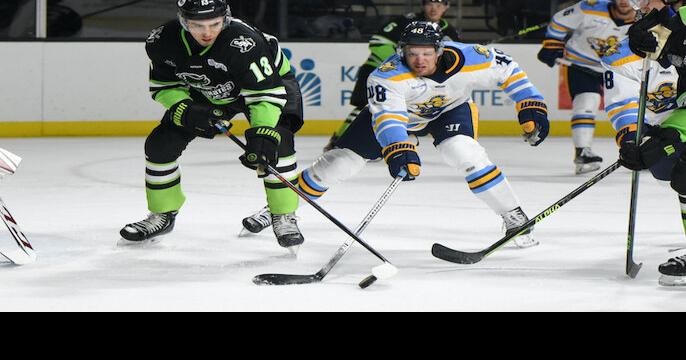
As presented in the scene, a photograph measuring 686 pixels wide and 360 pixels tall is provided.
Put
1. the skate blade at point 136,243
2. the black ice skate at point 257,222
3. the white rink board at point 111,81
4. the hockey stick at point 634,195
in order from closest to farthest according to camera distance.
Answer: the hockey stick at point 634,195 → the skate blade at point 136,243 → the black ice skate at point 257,222 → the white rink board at point 111,81

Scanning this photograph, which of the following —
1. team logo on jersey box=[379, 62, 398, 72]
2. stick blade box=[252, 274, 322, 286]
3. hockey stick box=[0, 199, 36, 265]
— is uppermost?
team logo on jersey box=[379, 62, 398, 72]

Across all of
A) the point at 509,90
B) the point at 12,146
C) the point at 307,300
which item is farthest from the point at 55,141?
the point at 307,300

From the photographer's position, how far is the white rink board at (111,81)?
8016 millimetres

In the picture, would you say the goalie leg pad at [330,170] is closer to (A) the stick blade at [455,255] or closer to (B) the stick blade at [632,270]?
(A) the stick blade at [455,255]

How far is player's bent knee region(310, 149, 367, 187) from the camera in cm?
432

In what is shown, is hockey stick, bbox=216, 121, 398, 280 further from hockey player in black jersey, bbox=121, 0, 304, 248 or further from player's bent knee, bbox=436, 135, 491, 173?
player's bent knee, bbox=436, 135, 491, 173

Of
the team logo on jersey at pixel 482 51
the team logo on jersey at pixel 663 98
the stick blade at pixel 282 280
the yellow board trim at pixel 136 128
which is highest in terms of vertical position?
the team logo on jersey at pixel 482 51

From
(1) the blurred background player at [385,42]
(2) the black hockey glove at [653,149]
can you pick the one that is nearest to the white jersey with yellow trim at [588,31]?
(1) the blurred background player at [385,42]

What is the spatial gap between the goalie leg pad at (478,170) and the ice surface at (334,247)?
21 cm

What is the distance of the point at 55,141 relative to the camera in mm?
7977

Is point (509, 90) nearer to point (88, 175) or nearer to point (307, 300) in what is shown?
point (307, 300)

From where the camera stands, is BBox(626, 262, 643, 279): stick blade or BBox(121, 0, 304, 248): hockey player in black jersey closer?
BBox(626, 262, 643, 279): stick blade

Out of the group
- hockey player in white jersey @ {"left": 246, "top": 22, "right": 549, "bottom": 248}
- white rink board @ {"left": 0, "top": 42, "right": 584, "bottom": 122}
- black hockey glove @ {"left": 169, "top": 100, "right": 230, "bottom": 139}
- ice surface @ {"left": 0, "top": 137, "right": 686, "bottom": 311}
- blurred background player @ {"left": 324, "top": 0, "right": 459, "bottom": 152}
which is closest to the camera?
ice surface @ {"left": 0, "top": 137, "right": 686, "bottom": 311}

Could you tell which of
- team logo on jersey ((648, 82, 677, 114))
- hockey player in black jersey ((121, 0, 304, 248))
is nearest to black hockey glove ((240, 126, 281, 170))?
hockey player in black jersey ((121, 0, 304, 248))
